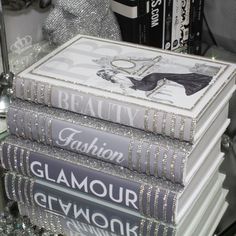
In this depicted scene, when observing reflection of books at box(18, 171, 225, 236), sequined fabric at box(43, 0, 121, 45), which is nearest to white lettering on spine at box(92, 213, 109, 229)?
reflection of books at box(18, 171, 225, 236)

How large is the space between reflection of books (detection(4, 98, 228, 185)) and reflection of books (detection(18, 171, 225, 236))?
0.06 metres

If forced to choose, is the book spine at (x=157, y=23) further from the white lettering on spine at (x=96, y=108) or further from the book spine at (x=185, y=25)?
the white lettering on spine at (x=96, y=108)

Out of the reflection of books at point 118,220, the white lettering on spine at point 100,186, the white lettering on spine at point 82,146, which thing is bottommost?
the reflection of books at point 118,220

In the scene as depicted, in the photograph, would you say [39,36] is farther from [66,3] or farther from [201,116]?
[201,116]

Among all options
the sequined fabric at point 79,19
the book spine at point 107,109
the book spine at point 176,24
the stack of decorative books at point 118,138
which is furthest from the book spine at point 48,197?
the book spine at point 176,24

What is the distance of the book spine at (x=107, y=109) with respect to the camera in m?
0.51

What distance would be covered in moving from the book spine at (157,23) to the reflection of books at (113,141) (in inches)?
10.2

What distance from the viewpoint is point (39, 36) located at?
2.89 feet

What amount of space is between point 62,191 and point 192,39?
0.43 metres

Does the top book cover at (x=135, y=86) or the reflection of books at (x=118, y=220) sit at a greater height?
the top book cover at (x=135, y=86)

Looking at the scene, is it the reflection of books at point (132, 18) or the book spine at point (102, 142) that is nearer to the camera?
the book spine at point (102, 142)

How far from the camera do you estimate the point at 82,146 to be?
0.57 meters

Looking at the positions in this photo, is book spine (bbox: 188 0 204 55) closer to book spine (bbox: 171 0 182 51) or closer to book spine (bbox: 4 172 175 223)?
book spine (bbox: 171 0 182 51)

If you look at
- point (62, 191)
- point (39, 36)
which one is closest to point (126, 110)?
point (62, 191)
